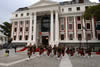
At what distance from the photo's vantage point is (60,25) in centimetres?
3225

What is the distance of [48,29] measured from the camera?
109 feet

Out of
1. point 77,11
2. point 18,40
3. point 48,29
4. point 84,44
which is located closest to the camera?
point 84,44

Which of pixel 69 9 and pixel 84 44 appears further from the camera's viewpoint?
pixel 69 9

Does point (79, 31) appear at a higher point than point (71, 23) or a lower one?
lower

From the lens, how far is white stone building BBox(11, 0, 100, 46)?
96.8 ft

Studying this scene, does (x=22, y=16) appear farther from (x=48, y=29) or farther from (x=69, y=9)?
(x=69, y=9)

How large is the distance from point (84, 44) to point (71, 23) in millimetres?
8655

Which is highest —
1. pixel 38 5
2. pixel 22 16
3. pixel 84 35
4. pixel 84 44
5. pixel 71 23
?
pixel 38 5

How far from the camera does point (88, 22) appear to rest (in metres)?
30.2

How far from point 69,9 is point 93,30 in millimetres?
11403

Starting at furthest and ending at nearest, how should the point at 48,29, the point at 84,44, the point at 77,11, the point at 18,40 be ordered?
the point at 18,40
the point at 48,29
the point at 77,11
the point at 84,44

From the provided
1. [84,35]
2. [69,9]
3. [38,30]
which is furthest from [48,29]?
[84,35]

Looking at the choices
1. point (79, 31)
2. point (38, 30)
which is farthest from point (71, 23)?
point (38, 30)

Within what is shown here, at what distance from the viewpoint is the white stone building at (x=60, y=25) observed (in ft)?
96.8
